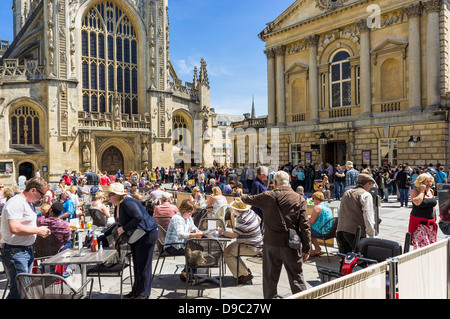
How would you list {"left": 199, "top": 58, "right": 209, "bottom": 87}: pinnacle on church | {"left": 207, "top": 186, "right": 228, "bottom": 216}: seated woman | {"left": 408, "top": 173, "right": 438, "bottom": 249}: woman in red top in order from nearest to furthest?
{"left": 408, "top": 173, "right": 438, "bottom": 249}: woman in red top, {"left": 207, "top": 186, "right": 228, "bottom": 216}: seated woman, {"left": 199, "top": 58, "right": 209, "bottom": 87}: pinnacle on church

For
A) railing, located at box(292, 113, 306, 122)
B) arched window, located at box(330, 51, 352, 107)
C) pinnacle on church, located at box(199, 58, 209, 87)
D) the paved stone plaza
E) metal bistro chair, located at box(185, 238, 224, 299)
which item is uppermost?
pinnacle on church, located at box(199, 58, 209, 87)

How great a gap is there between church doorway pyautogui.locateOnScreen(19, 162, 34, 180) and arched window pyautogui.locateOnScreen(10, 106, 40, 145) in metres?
1.72

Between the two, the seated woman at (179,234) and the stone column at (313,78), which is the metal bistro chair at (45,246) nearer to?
the seated woman at (179,234)

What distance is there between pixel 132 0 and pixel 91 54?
6071mm

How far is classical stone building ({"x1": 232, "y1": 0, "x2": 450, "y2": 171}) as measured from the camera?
17062mm

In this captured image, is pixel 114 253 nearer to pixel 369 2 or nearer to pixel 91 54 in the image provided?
pixel 369 2

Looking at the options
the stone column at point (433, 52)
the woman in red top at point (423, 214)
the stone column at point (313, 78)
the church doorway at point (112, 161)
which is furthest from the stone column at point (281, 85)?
the woman in red top at point (423, 214)

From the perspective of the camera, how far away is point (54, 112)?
86.8 feet

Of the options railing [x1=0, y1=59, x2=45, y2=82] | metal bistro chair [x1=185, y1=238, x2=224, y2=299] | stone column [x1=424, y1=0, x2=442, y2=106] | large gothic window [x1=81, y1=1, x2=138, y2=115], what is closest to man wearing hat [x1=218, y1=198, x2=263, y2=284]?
metal bistro chair [x1=185, y1=238, x2=224, y2=299]

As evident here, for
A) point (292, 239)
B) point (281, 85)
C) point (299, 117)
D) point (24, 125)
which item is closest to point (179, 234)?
point (292, 239)

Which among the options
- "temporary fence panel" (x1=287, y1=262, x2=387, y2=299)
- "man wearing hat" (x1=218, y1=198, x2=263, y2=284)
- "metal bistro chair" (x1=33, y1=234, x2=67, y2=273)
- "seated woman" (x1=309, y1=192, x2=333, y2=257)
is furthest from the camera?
"seated woman" (x1=309, y1=192, x2=333, y2=257)

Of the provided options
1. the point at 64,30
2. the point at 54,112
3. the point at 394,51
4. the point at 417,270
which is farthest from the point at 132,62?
the point at 417,270

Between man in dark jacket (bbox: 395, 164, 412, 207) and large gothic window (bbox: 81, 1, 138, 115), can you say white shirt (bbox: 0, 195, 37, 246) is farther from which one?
large gothic window (bbox: 81, 1, 138, 115)

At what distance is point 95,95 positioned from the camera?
99.0 feet
